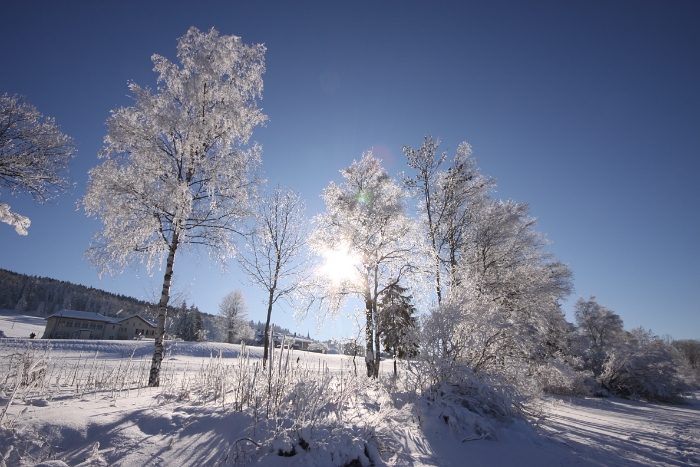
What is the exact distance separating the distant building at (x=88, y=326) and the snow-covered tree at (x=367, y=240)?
45070 millimetres

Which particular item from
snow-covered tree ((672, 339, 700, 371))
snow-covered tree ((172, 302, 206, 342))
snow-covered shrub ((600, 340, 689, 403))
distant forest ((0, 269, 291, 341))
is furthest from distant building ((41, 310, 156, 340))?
snow-covered tree ((672, 339, 700, 371))

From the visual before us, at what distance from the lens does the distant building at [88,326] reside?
4416 centimetres

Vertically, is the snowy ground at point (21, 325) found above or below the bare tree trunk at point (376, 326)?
below

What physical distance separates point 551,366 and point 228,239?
39.1 ft

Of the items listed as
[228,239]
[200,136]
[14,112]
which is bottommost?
[228,239]

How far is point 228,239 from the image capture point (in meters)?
8.26

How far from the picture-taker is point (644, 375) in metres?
15.8

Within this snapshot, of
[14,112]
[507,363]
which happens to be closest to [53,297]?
[14,112]

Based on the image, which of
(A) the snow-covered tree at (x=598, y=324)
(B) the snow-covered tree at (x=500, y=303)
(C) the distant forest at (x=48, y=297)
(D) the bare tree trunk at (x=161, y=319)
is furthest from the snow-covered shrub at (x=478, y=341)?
(C) the distant forest at (x=48, y=297)

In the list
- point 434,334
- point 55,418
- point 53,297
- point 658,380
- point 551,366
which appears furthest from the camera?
point 53,297

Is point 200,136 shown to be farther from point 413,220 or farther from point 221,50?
point 413,220

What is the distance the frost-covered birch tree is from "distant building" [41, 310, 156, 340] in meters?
45.0

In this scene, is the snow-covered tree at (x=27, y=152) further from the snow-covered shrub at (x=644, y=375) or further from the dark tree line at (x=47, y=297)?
the dark tree line at (x=47, y=297)

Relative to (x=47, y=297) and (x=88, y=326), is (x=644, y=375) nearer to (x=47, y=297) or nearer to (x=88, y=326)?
(x=88, y=326)
